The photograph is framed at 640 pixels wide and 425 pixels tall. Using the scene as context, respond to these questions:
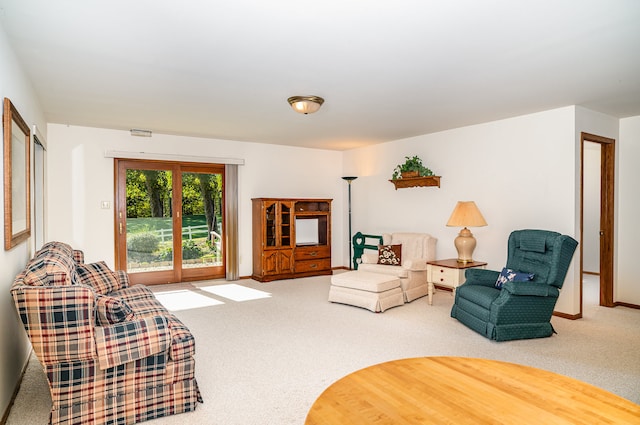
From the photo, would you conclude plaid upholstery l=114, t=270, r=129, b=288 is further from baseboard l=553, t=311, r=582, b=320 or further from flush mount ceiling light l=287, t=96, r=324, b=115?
baseboard l=553, t=311, r=582, b=320

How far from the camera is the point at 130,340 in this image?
2.26 meters

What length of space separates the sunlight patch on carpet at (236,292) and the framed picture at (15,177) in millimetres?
2787

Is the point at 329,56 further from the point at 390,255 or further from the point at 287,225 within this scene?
the point at 287,225

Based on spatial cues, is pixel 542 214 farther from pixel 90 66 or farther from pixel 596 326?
pixel 90 66

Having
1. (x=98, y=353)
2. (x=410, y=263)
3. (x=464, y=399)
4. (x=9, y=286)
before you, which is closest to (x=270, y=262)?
(x=410, y=263)

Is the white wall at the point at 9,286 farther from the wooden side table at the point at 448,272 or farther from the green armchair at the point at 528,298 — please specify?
the wooden side table at the point at 448,272

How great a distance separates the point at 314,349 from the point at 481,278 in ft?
6.68

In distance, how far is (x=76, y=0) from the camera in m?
2.16

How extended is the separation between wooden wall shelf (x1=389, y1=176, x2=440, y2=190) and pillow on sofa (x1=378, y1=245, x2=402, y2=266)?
114 centimetres

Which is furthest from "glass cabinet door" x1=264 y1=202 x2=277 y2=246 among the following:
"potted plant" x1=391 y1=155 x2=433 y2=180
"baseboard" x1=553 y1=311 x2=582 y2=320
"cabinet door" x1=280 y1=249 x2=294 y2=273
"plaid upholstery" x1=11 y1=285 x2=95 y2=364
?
"plaid upholstery" x1=11 y1=285 x2=95 y2=364

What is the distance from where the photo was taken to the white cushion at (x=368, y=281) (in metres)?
4.75

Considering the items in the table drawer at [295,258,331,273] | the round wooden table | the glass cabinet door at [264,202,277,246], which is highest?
the glass cabinet door at [264,202,277,246]

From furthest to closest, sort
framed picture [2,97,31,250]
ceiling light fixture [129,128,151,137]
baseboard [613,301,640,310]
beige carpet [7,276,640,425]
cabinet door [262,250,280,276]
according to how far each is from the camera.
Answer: cabinet door [262,250,280,276] < ceiling light fixture [129,128,151,137] < baseboard [613,301,640,310] < beige carpet [7,276,640,425] < framed picture [2,97,31,250]

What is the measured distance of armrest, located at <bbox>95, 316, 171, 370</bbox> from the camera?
2197 mm
